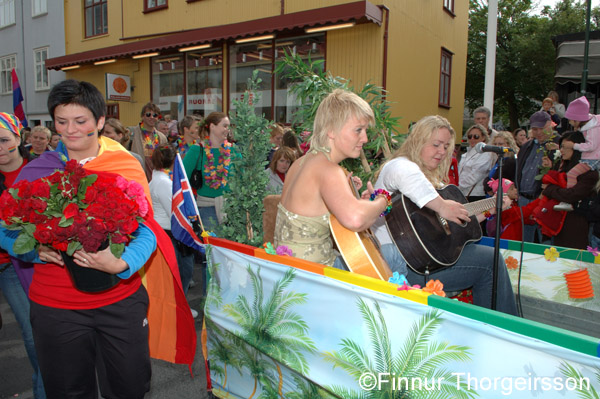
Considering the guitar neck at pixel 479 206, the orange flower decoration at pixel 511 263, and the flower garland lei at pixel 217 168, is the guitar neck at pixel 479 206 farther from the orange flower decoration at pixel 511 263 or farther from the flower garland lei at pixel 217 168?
the flower garland lei at pixel 217 168

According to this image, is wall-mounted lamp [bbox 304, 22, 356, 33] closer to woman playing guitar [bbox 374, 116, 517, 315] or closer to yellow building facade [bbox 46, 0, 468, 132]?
yellow building facade [bbox 46, 0, 468, 132]

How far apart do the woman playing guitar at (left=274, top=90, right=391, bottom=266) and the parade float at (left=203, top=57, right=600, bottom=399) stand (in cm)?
18

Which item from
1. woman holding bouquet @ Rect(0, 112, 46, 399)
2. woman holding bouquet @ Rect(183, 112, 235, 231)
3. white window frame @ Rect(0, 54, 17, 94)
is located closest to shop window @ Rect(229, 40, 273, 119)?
woman holding bouquet @ Rect(183, 112, 235, 231)

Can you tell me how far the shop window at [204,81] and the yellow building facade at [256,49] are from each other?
3 centimetres

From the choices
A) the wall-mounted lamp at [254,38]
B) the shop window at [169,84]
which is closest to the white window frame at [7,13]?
the shop window at [169,84]

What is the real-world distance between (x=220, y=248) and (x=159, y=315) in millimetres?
566

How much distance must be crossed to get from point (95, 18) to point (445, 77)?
13.4m

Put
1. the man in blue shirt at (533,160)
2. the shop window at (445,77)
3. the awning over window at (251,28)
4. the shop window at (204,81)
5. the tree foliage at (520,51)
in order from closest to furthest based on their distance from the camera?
1. the man in blue shirt at (533,160)
2. the awning over window at (251,28)
3. the shop window at (204,81)
4. the shop window at (445,77)
5. the tree foliage at (520,51)

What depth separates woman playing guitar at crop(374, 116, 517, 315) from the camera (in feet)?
10.0

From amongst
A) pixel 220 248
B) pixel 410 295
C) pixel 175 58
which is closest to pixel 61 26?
pixel 175 58

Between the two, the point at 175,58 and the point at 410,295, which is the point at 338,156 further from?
the point at 175,58

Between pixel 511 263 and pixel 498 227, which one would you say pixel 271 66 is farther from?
pixel 498 227

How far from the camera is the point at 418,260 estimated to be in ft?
10.2

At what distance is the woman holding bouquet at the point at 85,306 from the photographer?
6.71 ft
